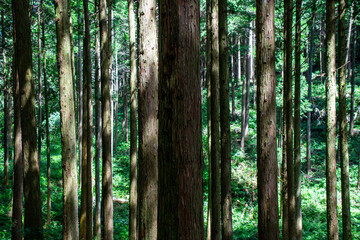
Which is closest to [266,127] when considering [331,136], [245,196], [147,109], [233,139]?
[147,109]

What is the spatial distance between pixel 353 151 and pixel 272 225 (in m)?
21.5

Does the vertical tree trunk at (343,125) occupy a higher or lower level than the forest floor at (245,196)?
higher

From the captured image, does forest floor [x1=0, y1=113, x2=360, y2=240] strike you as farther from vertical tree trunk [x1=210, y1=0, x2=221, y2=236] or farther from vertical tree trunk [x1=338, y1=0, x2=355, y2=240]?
vertical tree trunk [x1=338, y1=0, x2=355, y2=240]

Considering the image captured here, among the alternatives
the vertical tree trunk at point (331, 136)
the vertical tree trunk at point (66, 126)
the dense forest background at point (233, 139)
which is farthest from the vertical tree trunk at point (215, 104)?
the vertical tree trunk at point (66, 126)

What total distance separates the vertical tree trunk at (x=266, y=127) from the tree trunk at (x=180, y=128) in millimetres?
2650

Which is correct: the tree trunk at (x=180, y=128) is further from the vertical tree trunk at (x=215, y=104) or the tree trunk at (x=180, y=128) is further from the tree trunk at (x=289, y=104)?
the tree trunk at (x=289, y=104)

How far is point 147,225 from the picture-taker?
4.30 meters

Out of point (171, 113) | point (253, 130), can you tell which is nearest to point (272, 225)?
point (171, 113)

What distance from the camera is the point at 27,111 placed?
6613 mm

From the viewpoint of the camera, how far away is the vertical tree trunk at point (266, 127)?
4547mm

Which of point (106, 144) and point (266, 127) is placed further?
point (106, 144)

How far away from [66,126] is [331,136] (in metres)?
5.98

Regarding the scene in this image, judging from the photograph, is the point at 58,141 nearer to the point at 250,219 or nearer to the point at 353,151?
the point at 250,219

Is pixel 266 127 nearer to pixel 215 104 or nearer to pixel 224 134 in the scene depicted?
pixel 224 134
